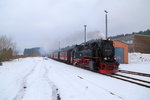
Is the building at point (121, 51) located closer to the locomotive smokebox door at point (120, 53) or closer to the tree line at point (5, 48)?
the locomotive smokebox door at point (120, 53)

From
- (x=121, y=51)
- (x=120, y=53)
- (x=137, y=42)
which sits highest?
(x=137, y=42)

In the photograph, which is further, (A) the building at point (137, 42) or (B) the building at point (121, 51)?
(A) the building at point (137, 42)

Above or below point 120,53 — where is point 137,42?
above

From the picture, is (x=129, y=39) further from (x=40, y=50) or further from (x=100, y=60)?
(x=40, y=50)

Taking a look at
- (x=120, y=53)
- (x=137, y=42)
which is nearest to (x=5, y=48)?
(x=120, y=53)

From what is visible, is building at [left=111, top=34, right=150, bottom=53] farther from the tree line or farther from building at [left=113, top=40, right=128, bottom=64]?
the tree line

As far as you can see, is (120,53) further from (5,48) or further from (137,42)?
(5,48)

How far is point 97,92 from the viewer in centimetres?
587

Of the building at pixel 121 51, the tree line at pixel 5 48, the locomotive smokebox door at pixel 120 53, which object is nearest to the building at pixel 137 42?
the building at pixel 121 51

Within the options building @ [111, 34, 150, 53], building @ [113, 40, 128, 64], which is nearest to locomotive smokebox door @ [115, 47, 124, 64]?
building @ [113, 40, 128, 64]

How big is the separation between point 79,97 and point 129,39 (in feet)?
139

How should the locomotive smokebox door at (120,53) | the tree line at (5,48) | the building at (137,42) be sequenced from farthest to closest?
the building at (137,42)
the tree line at (5,48)
the locomotive smokebox door at (120,53)

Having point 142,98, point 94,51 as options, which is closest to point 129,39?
point 94,51

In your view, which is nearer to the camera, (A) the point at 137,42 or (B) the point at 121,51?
(B) the point at 121,51
